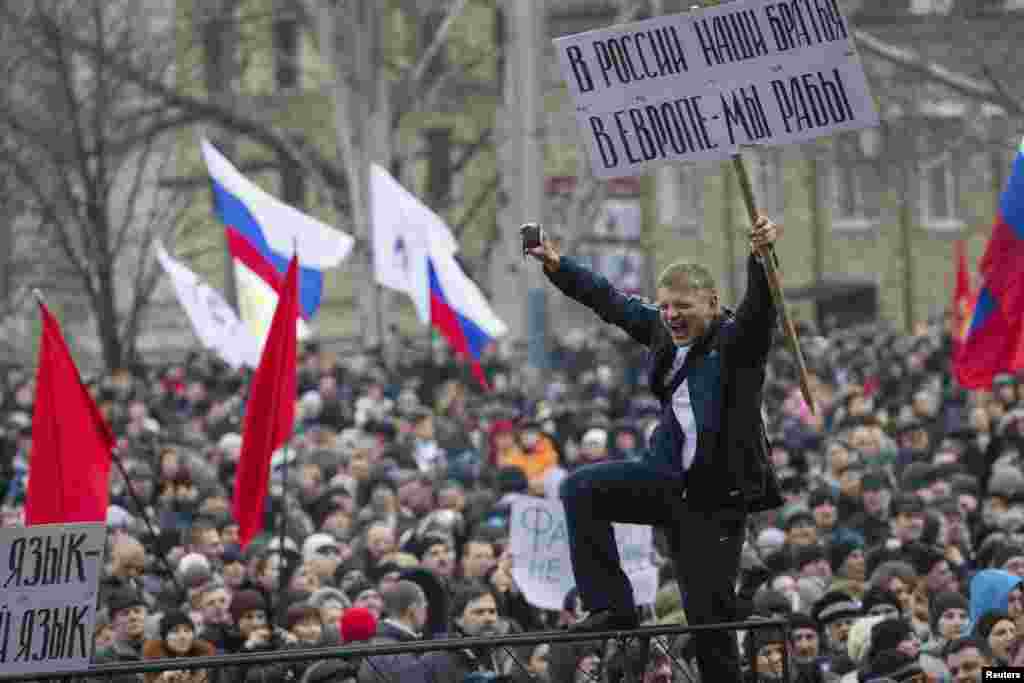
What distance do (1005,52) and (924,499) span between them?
42.6 ft

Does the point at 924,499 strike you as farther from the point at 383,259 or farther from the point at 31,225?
the point at 31,225

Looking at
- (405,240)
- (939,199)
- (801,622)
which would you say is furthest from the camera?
(939,199)

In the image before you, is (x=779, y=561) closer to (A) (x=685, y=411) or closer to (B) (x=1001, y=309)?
(B) (x=1001, y=309)

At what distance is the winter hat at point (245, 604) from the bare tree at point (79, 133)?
19.3m

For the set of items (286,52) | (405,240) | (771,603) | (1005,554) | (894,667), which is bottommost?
(894,667)

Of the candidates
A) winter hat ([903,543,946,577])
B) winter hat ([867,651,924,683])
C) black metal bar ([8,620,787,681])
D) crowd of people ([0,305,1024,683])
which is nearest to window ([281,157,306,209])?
crowd of people ([0,305,1024,683])

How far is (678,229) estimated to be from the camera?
52906 mm

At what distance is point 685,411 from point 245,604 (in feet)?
14.9

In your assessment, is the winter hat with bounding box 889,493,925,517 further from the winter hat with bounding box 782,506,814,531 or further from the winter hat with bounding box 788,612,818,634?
the winter hat with bounding box 788,612,818,634

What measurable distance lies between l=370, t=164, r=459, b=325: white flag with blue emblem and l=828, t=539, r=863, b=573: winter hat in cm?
663

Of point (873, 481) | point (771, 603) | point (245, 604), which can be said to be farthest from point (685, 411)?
point (873, 481)

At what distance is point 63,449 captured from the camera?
11.5 meters

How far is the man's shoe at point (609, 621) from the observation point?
859cm

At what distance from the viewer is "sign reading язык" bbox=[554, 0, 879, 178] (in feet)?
29.1
